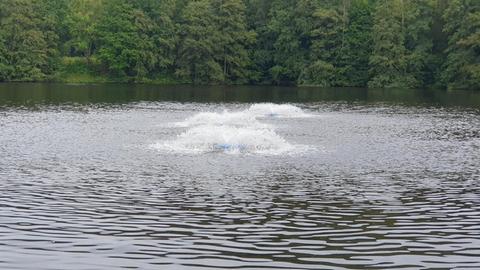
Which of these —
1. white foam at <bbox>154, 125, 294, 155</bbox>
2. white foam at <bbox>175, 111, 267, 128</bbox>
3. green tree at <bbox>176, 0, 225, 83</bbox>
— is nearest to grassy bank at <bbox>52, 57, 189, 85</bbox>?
green tree at <bbox>176, 0, 225, 83</bbox>

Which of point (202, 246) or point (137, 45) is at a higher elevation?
point (137, 45)

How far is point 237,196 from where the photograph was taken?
99.2 ft

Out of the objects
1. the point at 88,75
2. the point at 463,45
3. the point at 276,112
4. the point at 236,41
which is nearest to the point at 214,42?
the point at 236,41

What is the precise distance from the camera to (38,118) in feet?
218

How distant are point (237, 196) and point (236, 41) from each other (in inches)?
5006

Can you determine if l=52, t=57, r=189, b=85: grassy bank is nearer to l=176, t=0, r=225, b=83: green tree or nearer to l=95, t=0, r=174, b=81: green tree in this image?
l=95, t=0, r=174, b=81: green tree

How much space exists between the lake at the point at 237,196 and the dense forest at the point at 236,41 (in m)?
82.6

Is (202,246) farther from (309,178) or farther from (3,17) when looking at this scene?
(3,17)

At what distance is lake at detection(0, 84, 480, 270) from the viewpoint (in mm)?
21266

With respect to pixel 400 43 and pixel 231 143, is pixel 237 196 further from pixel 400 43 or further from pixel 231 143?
pixel 400 43

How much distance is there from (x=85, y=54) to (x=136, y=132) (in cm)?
10643

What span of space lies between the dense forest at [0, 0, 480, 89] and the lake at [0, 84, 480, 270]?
82615 millimetres

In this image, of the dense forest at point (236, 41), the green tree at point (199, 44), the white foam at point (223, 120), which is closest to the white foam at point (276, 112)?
the white foam at point (223, 120)

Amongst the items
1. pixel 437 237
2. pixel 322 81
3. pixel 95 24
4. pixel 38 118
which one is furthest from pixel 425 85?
pixel 437 237
